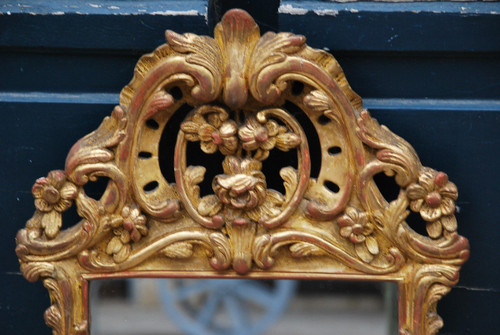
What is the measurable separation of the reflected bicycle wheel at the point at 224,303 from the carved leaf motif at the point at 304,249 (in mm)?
63

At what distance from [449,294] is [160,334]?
45cm

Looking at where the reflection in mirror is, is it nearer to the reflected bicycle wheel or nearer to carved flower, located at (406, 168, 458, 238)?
the reflected bicycle wheel

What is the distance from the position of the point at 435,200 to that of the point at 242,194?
27cm

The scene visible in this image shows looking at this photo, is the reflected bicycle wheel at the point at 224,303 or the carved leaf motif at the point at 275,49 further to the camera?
the reflected bicycle wheel at the point at 224,303

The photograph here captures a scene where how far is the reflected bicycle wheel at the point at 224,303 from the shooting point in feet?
3.54

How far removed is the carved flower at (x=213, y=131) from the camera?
39.3 inches

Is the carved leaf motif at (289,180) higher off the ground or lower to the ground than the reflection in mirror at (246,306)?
higher

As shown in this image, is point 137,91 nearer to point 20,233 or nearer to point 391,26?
point 20,233

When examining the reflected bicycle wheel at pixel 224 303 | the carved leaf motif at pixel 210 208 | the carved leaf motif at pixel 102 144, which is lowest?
the reflected bicycle wheel at pixel 224 303

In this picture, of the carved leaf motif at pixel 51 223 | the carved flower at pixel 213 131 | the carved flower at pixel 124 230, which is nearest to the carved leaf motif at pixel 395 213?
the carved flower at pixel 213 131

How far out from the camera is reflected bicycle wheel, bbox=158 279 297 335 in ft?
3.54

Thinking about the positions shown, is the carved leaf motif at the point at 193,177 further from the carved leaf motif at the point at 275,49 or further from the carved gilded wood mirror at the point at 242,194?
the carved leaf motif at the point at 275,49

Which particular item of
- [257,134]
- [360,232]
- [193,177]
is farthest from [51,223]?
[360,232]

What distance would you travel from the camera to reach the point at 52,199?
1.02m
